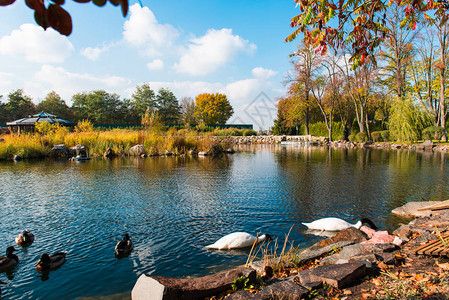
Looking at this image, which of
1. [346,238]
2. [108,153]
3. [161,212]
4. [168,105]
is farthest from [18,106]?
[346,238]

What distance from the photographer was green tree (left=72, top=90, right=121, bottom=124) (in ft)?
178

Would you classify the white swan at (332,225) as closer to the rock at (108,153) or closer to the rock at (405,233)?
the rock at (405,233)

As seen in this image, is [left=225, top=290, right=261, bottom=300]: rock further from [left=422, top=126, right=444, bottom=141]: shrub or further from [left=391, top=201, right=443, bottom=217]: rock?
[left=422, top=126, right=444, bottom=141]: shrub

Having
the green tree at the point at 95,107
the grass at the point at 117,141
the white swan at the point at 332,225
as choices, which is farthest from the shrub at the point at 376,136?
the green tree at the point at 95,107

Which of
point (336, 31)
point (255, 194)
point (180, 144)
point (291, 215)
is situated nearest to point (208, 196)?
point (255, 194)

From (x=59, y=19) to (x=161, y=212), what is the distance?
583 centimetres

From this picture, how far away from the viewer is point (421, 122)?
27203 mm

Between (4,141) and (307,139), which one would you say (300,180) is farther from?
(307,139)

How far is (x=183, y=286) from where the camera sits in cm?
280

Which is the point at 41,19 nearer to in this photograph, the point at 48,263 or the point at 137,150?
the point at 48,263

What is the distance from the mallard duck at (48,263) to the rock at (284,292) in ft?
10.1

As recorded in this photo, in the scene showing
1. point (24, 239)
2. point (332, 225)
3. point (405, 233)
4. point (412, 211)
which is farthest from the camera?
point (412, 211)

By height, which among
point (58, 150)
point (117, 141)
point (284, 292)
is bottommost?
point (284, 292)

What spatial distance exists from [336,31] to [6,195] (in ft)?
30.2
